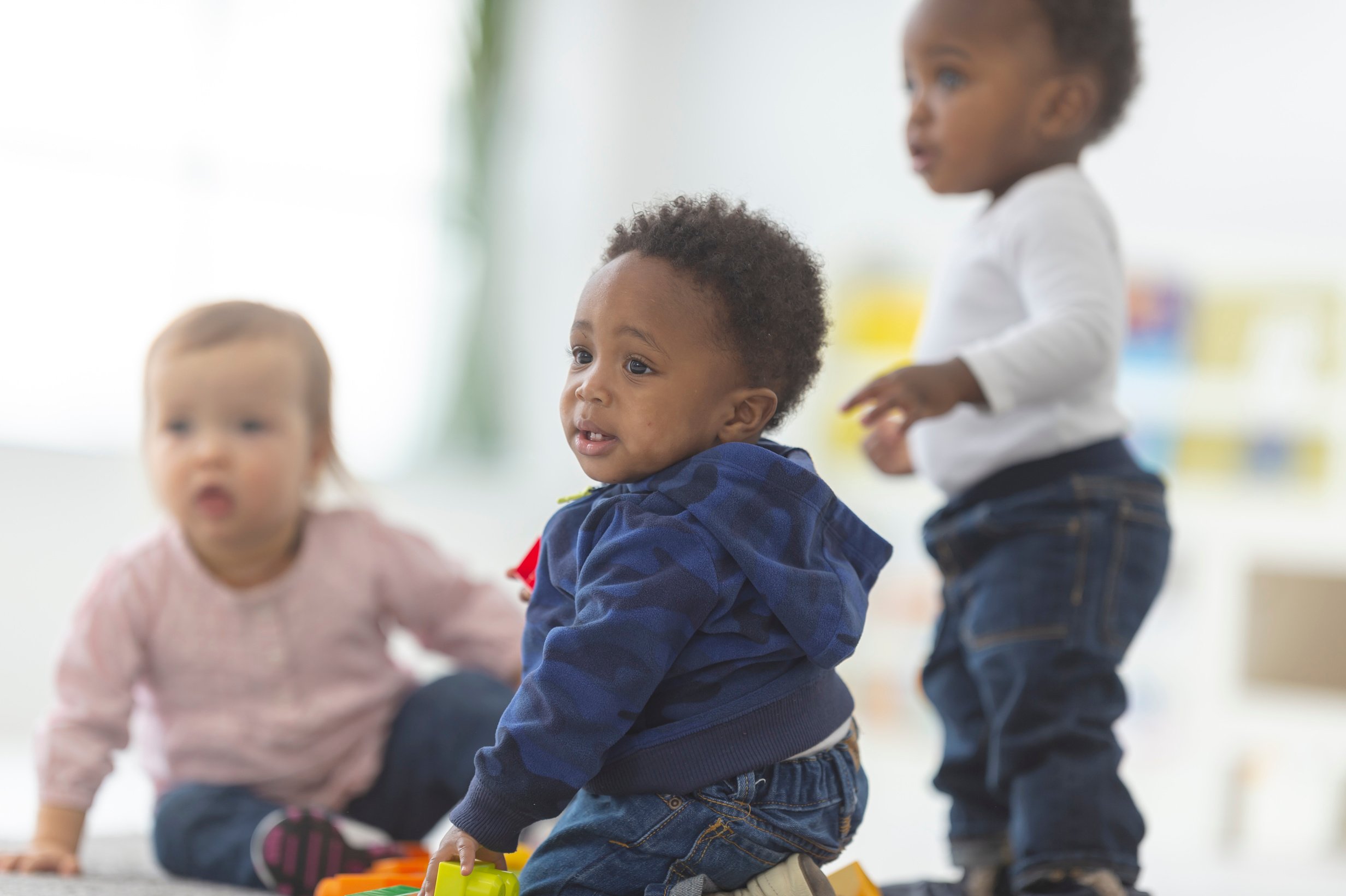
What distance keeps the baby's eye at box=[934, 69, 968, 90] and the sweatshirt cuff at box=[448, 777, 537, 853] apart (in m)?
0.76

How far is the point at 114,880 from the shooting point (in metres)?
1.03

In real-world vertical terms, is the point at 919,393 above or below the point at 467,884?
above

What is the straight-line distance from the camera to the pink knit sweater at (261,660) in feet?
3.85

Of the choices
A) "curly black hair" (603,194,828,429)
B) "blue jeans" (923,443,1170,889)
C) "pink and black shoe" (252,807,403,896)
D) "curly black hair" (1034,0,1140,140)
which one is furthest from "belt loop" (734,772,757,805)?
"curly black hair" (1034,0,1140,140)

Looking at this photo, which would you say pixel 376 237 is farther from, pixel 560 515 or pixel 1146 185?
pixel 560 515

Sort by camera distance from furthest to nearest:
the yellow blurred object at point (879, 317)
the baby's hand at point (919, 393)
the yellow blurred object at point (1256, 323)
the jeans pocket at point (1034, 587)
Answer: the yellow blurred object at point (879, 317), the yellow blurred object at point (1256, 323), the jeans pocket at point (1034, 587), the baby's hand at point (919, 393)

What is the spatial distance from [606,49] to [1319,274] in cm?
191

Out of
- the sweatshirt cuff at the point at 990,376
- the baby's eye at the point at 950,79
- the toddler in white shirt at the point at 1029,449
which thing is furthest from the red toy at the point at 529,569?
the baby's eye at the point at 950,79

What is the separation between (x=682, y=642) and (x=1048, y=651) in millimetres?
425

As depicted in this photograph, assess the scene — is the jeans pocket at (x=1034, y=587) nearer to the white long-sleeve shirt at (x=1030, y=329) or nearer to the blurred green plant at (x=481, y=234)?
the white long-sleeve shirt at (x=1030, y=329)

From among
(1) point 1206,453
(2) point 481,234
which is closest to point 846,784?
(1) point 1206,453

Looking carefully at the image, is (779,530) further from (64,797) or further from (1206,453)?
(1206,453)

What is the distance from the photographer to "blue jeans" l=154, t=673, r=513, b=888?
1.10 metres

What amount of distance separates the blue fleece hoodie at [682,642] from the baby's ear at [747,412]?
22 mm
